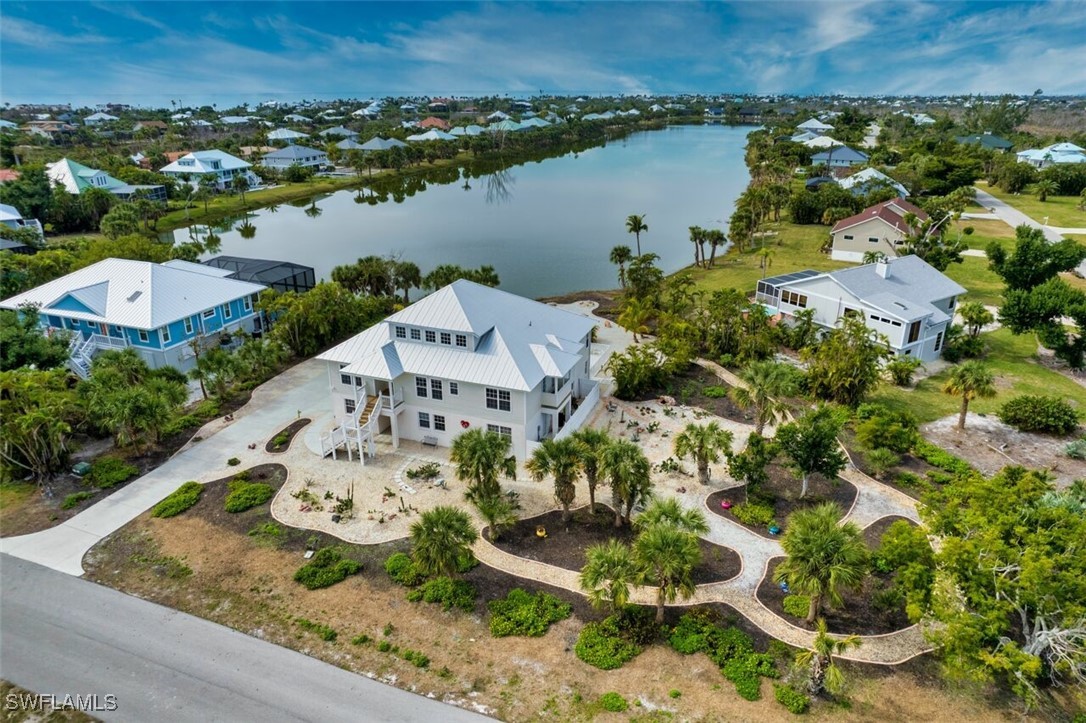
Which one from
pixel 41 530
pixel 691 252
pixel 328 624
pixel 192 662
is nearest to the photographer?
pixel 192 662

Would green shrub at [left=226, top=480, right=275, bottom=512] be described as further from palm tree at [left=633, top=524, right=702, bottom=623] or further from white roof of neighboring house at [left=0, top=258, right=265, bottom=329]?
palm tree at [left=633, top=524, right=702, bottom=623]

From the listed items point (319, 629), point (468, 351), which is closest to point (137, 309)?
point (468, 351)

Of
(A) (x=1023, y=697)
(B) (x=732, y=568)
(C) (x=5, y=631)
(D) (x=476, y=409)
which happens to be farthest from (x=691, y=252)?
(C) (x=5, y=631)

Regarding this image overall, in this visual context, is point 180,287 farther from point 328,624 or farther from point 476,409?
point 328,624

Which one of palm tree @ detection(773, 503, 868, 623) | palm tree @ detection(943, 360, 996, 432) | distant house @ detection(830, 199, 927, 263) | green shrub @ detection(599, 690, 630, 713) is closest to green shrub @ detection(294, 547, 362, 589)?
green shrub @ detection(599, 690, 630, 713)

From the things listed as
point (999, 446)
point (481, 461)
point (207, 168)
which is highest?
point (207, 168)

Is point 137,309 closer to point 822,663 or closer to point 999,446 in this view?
point 822,663
